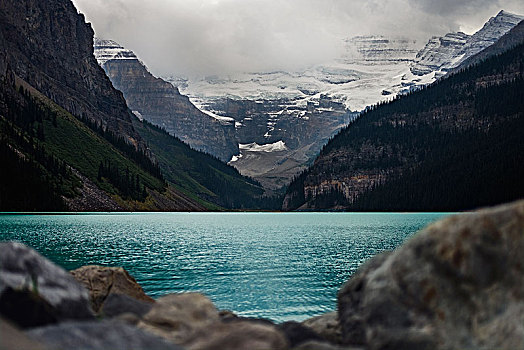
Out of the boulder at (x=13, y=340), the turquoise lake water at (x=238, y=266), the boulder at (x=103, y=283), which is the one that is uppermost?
the boulder at (x=13, y=340)

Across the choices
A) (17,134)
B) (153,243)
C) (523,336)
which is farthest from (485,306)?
(17,134)

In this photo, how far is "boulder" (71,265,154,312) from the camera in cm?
2030

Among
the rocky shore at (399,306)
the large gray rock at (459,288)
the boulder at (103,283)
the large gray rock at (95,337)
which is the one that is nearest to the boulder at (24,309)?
the rocky shore at (399,306)

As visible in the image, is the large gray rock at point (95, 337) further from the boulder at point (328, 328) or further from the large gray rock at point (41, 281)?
the boulder at point (328, 328)

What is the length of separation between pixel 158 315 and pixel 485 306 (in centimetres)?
846

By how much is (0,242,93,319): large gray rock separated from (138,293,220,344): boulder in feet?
5.75

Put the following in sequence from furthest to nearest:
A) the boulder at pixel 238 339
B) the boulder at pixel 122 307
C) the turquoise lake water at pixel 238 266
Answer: the turquoise lake water at pixel 238 266 < the boulder at pixel 122 307 < the boulder at pixel 238 339

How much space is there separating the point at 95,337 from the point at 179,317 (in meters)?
4.20

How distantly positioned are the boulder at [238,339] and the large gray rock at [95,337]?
2.60ft

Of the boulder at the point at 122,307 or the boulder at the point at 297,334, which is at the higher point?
the boulder at the point at 122,307

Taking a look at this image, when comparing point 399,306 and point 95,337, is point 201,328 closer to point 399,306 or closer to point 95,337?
point 95,337

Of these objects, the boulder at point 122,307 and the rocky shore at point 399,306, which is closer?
the rocky shore at point 399,306

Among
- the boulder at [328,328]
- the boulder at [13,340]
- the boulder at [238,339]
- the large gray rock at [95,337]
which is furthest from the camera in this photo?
the boulder at [328,328]

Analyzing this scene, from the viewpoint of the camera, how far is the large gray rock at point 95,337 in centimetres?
935
